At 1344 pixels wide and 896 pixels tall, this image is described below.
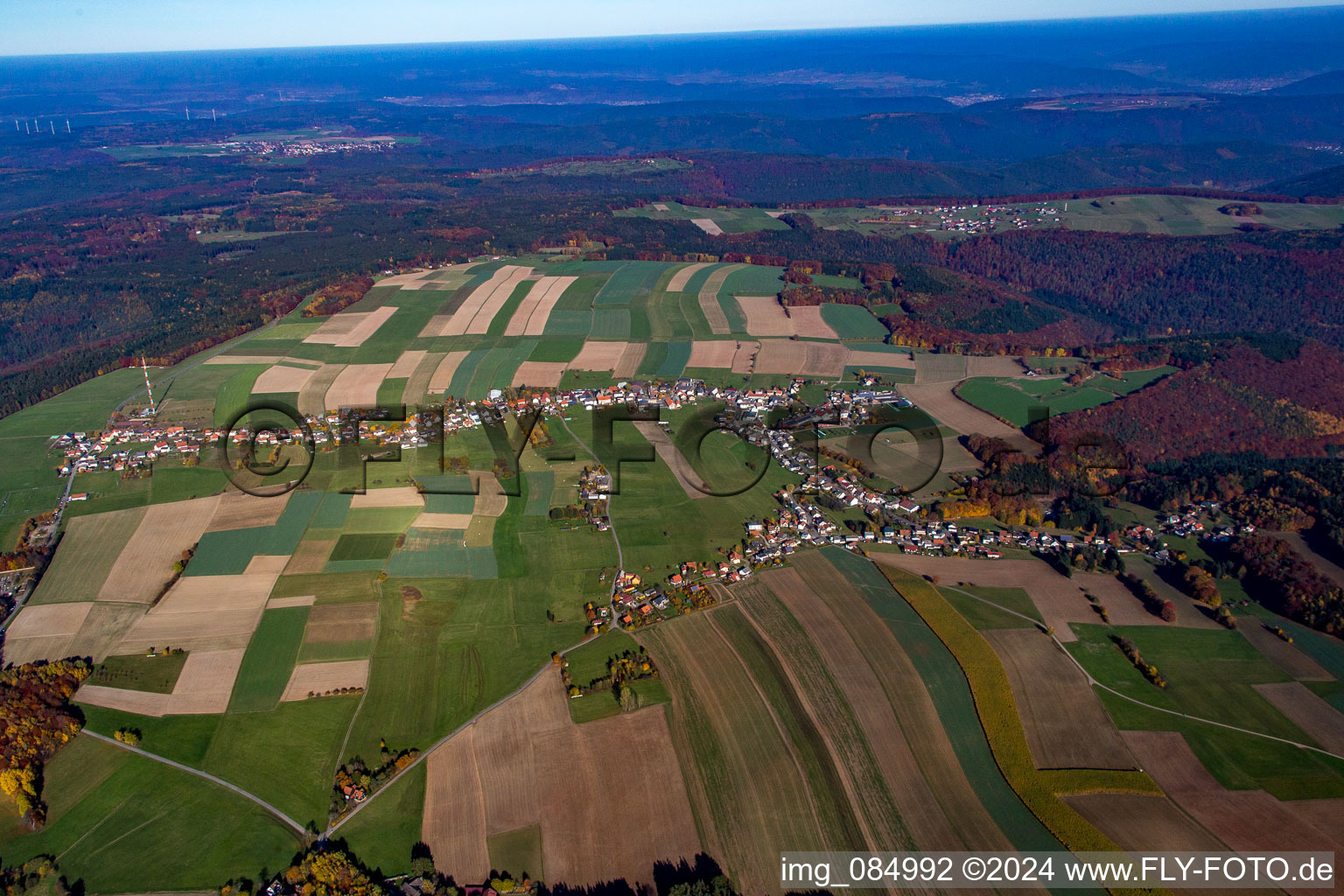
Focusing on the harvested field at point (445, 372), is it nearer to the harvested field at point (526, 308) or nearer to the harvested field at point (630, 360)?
the harvested field at point (526, 308)

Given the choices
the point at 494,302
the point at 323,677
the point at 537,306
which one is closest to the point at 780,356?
the point at 537,306

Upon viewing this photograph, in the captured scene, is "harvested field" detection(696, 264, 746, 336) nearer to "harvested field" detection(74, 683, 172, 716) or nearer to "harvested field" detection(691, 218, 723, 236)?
"harvested field" detection(691, 218, 723, 236)

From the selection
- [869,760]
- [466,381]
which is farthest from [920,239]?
[869,760]

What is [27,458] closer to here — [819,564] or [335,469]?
[335,469]

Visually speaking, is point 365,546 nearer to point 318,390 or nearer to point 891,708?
point 318,390

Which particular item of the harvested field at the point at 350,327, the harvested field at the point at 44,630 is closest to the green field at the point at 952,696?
the harvested field at the point at 44,630

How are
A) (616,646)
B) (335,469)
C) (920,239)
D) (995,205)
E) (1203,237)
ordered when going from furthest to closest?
1. (995,205)
2. (920,239)
3. (1203,237)
4. (335,469)
5. (616,646)

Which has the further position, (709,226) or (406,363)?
(709,226)
